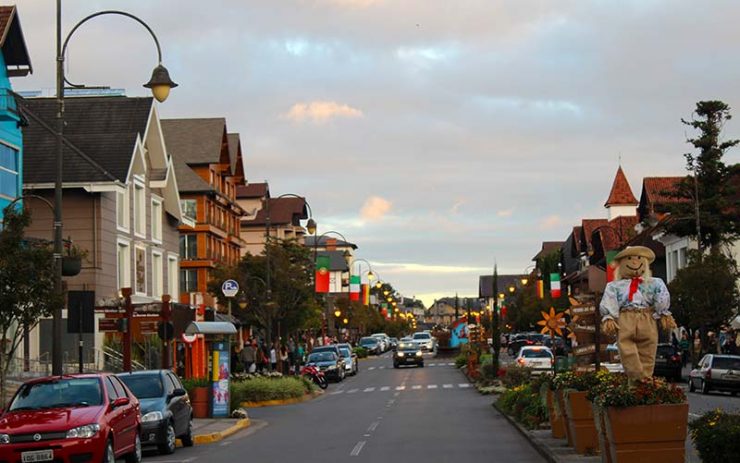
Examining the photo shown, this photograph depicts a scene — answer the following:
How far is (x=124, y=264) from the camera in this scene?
165ft

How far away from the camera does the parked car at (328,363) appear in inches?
2297

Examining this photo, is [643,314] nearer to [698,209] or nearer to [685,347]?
[698,209]

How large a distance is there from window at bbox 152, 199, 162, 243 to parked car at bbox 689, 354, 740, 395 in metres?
26.4

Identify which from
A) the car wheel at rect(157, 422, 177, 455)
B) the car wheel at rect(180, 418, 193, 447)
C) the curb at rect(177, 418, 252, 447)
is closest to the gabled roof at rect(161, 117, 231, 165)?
the curb at rect(177, 418, 252, 447)

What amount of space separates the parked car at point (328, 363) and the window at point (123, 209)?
40.8ft

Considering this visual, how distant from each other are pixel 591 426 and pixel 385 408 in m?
19.0

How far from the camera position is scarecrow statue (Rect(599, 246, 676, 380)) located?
12648 mm

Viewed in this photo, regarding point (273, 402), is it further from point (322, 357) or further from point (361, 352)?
point (361, 352)

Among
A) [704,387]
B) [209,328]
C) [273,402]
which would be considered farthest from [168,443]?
[704,387]

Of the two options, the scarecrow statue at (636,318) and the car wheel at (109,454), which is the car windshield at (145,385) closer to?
the car wheel at (109,454)

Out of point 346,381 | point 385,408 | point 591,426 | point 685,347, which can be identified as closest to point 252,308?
point 346,381

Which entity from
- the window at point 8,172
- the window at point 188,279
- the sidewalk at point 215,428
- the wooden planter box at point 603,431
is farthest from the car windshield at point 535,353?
the wooden planter box at point 603,431

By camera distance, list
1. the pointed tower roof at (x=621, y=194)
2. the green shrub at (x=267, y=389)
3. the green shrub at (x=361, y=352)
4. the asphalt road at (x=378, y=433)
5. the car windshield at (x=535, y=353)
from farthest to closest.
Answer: the pointed tower roof at (x=621, y=194) → the green shrub at (x=361, y=352) → the car windshield at (x=535, y=353) → the green shrub at (x=267, y=389) → the asphalt road at (x=378, y=433)

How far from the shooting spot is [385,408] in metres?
35.5
